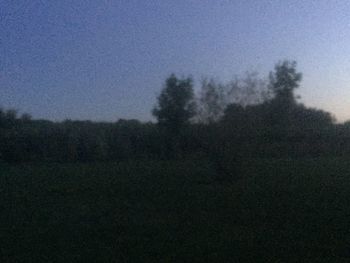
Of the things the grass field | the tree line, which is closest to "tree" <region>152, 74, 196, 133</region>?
the tree line

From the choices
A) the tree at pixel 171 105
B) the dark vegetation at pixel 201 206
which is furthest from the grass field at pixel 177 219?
the tree at pixel 171 105

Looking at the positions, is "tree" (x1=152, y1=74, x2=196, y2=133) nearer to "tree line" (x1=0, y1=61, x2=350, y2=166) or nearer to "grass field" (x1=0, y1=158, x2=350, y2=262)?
"tree line" (x1=0, y1=61, x2=350, y2=166)

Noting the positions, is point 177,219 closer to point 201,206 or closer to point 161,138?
point 201,206

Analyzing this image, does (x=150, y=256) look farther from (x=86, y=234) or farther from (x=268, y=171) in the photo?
(x=268, y=171)

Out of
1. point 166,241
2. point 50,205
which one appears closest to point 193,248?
point 166,241

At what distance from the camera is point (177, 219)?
1648 centimetres

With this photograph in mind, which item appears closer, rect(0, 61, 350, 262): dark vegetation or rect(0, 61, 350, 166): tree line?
rect(0, 61, 350, 262): dark vegetation

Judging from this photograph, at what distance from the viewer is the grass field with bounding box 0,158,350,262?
12398 mm

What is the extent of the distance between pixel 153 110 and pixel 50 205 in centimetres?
3201

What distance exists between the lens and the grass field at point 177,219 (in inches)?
488

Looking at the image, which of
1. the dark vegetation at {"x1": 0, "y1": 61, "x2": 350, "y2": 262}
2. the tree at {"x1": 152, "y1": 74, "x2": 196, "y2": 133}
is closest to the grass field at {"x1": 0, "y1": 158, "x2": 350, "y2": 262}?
the dark vegetation at {"x1": 0, "y1": 61, "x2": 350, "y2": 262}

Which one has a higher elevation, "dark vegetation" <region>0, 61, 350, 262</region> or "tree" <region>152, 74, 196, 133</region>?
"tree" <region>152, 74, 196, 133</region>

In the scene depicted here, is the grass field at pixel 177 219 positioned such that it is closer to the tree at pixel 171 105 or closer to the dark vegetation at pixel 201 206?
the dark vegetation at pixel 201 206

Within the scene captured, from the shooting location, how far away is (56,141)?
157ft
